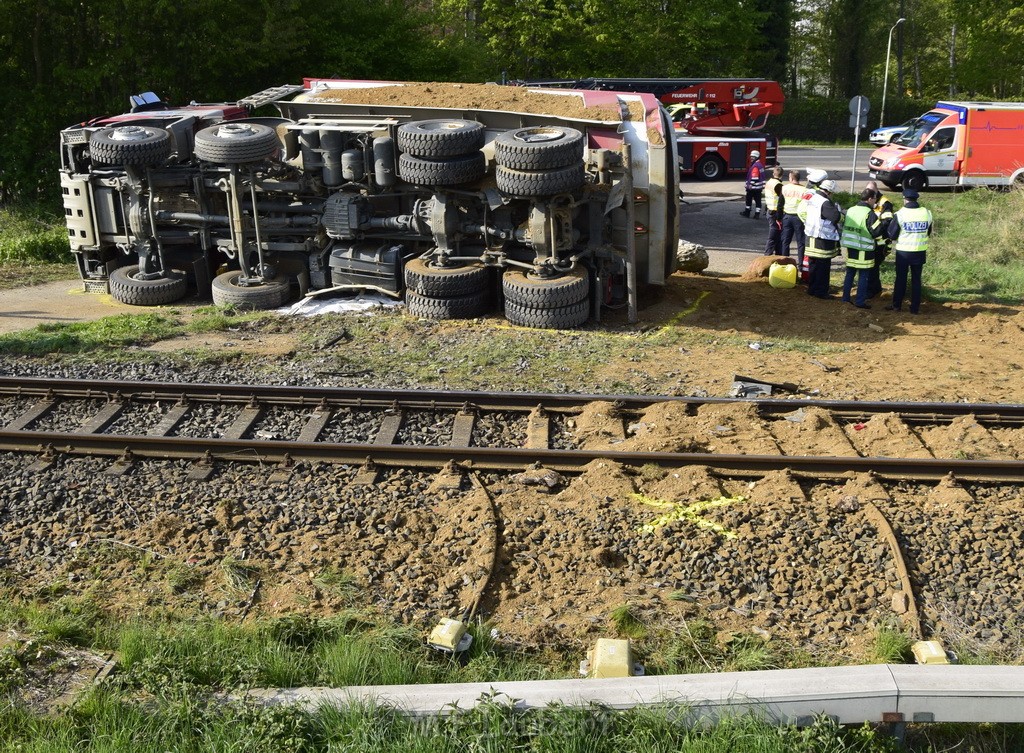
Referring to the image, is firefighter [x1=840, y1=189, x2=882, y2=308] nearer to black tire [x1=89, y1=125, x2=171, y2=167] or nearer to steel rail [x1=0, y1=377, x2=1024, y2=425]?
steel rail [x1=0, y1=377, x2=1024, y2=425]

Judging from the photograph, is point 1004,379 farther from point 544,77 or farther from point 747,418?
point 544,77

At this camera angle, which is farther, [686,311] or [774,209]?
[774,209]

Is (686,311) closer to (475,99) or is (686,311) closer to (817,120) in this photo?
(475,99)

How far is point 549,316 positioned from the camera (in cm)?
1186

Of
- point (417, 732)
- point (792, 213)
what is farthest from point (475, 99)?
point (417, 732)

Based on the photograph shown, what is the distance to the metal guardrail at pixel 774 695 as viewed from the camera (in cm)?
472

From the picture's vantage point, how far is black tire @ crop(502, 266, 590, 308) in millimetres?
11793

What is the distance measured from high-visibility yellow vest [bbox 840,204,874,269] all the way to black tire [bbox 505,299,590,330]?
354cm

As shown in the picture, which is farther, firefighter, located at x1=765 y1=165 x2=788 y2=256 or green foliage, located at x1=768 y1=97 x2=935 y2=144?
green foliage, located at x1=768 y1=97 x2=935 y2=144

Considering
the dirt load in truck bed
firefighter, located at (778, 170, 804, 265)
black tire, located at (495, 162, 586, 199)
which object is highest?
the dirt load in truck bed

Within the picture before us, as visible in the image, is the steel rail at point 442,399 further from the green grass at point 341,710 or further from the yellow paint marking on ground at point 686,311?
the green grass at point 341,710

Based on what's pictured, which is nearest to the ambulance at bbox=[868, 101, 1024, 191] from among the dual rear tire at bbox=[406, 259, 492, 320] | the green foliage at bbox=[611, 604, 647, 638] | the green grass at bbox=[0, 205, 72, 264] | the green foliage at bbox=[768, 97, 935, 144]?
the dual rear tire at bbox=[406, 259, 492, 320]

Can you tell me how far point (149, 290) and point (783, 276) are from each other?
8.52 metres

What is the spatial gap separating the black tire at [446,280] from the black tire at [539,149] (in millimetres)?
Answer: 1444
